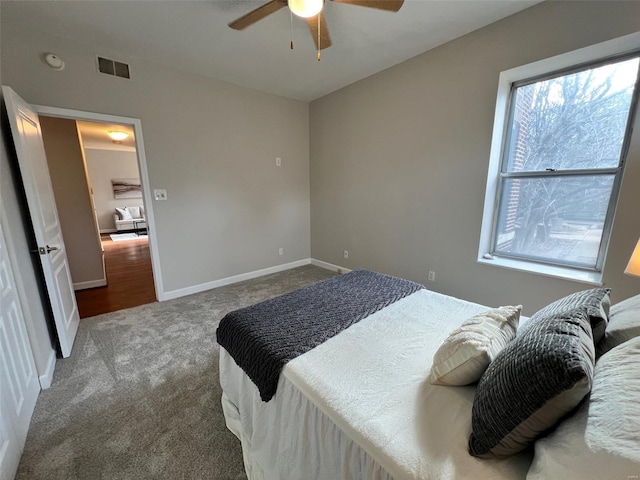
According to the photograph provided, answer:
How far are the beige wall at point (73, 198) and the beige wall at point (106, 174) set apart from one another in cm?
451

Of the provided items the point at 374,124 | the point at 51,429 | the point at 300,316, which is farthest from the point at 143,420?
the point at 374,124

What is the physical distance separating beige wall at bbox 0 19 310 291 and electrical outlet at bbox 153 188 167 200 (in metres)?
0.05

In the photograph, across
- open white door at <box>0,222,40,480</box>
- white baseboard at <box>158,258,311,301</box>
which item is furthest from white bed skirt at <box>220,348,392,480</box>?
white baseboard at <box>158,258,311,301</box>

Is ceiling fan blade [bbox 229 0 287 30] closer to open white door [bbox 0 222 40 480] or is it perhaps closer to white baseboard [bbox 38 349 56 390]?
open white door [bbox 0 222 40 480]

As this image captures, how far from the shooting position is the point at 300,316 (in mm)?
1497

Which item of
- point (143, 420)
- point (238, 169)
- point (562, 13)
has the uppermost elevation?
point (562, 13)

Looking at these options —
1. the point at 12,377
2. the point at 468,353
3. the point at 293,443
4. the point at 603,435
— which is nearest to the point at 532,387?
the point at 603,435

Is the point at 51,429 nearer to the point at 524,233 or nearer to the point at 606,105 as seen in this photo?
the point at 524,233

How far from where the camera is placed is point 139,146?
2.78 metres

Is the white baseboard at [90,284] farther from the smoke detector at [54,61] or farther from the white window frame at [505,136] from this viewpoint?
the white window frame at [505,136]

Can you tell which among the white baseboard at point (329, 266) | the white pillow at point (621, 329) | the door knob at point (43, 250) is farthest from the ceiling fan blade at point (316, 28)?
the white baseboard at point (329, 266)

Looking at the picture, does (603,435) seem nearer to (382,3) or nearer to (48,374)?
(382,3)

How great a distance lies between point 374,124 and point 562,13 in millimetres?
1744

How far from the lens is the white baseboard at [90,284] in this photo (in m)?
3.49
